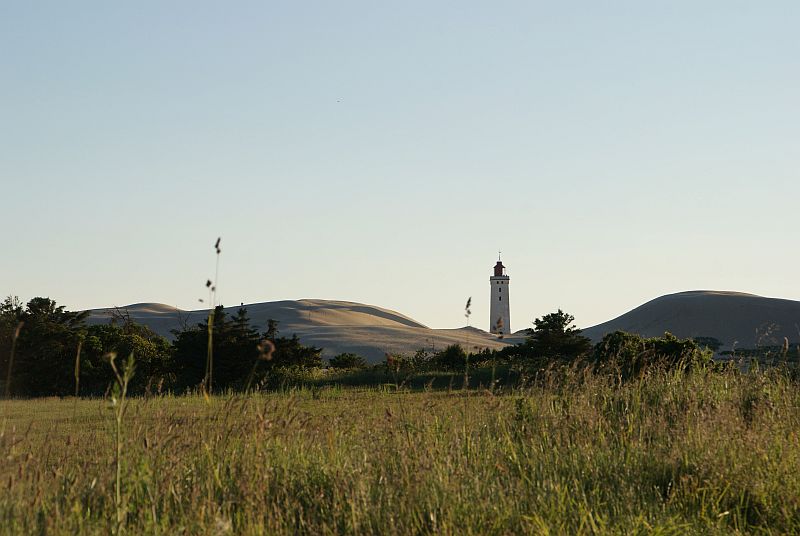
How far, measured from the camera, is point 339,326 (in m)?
96.2

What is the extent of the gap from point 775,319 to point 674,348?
269 ft

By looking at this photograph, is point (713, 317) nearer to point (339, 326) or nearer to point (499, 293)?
point (499, 293)

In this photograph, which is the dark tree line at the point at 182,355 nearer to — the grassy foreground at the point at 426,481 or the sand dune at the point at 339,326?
the grassy foreground at the point at 426,481

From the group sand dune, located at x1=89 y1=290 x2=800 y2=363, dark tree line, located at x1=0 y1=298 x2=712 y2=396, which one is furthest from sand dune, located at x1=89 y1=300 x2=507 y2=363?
dark tree line, located at x1=0 y1=298 x2=712 y2=396

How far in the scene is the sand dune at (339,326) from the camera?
248ft

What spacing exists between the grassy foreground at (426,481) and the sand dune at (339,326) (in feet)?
158

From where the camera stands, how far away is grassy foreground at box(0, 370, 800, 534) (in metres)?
5.09

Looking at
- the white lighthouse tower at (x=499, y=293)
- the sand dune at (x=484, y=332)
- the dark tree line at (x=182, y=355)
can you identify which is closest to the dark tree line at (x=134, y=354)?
the dark tree line at (x=182, y=355)

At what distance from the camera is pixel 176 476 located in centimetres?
597

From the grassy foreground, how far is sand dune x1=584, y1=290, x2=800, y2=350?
82331 millimetres

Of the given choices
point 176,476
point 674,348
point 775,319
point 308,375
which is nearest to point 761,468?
point 176,476

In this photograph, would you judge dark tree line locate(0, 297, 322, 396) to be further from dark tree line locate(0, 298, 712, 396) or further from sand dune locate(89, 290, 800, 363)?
sand dune locate(89, 290, 800, 363)

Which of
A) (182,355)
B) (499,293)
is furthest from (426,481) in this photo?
(499,293)

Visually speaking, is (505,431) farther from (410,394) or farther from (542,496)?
(410,394)
